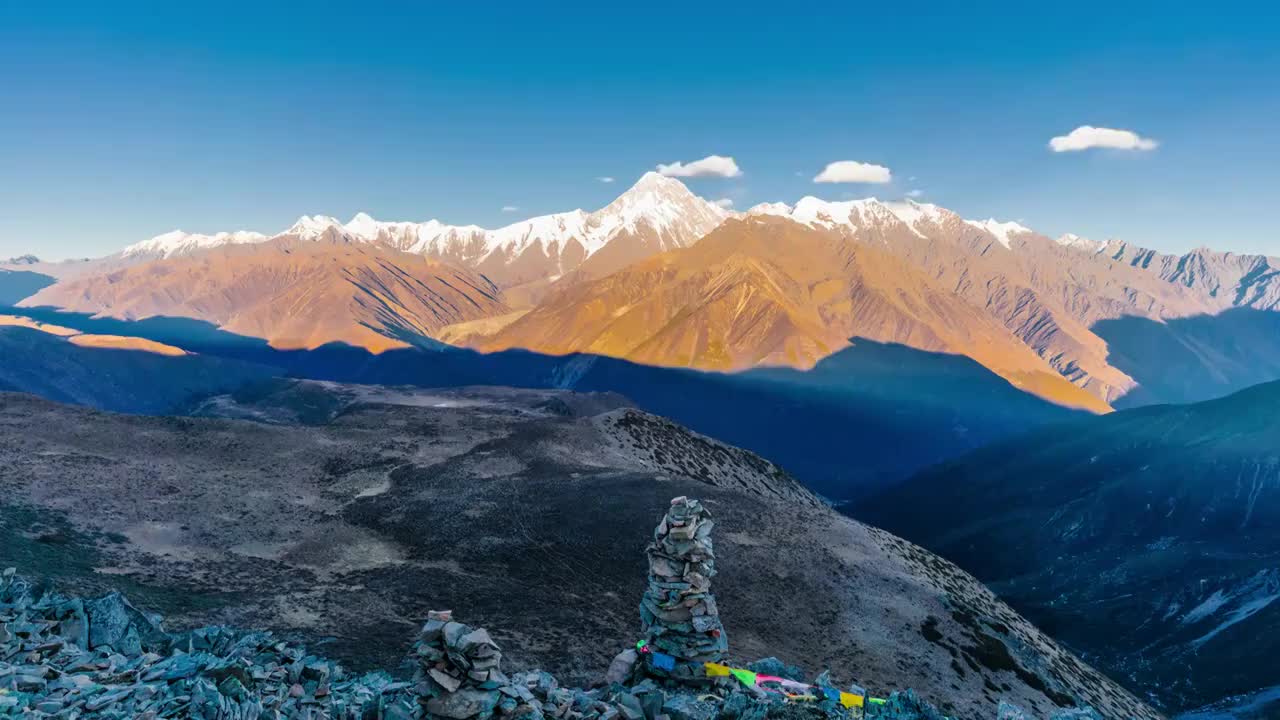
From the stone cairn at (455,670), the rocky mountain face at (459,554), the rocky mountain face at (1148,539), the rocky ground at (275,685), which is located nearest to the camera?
the stone cairn at (455,670)

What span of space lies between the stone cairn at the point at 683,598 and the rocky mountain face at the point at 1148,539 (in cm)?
9038

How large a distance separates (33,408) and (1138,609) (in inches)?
6123

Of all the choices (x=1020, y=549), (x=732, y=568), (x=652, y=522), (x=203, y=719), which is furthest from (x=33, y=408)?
(x=1020, y=549)

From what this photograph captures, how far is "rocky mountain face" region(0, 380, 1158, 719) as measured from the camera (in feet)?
136

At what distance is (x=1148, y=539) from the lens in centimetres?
14138

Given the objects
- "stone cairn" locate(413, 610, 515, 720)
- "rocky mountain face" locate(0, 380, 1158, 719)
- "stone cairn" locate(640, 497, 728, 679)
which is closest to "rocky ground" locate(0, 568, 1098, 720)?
"stone cairn" locate(413, 610, 515, 720)

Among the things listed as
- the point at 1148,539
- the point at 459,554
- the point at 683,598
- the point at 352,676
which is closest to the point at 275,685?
the point at 352,676

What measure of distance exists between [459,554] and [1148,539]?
146 metres

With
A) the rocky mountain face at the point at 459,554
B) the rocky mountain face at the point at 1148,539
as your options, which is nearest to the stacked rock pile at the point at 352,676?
the rocky mountain face at the point at 459,554

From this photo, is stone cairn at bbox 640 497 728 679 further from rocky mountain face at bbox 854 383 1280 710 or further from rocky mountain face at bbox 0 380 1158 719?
rocky mountain face at bbox 854 383 1280 710

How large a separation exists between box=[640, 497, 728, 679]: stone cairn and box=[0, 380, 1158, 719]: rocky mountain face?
13.6 metres

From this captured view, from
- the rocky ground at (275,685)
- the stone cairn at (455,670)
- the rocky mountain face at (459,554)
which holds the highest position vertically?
the stone cairn at (455,670)

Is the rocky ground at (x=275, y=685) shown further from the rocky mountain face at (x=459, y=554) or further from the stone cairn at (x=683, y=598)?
the rocky mountain face at (x=459, y=554)

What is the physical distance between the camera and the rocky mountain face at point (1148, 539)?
96375 mm
